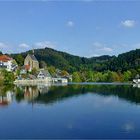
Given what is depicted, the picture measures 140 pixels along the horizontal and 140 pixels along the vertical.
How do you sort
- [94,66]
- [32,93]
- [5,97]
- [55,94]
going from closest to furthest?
[5,97] < [55,94] < [32,93] < [94,66]

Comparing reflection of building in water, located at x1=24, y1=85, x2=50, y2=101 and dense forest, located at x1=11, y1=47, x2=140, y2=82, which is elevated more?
dense forest, located at x1=11, y1=47, x2=140, y2=82

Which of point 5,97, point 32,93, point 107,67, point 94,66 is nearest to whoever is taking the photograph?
point 5,97

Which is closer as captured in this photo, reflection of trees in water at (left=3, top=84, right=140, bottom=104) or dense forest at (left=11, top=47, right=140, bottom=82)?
reflection of trees in water at (left=3, top=84, right=140, bottom=104)

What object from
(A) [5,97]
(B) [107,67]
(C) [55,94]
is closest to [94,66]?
(B) [107,67]

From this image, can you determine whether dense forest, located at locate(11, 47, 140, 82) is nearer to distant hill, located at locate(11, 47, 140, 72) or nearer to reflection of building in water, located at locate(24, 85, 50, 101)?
distant hill, located at locate(11, 47, 140, 72)

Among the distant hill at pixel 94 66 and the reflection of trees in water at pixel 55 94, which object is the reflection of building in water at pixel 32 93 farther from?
the distant hill at pixel 94 66

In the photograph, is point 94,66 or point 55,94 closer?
point 55,94

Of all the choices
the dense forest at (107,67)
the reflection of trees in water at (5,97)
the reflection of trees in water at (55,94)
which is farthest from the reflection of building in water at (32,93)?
the dense forest at (107,67)

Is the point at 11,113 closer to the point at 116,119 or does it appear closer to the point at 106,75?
the point at 116,119

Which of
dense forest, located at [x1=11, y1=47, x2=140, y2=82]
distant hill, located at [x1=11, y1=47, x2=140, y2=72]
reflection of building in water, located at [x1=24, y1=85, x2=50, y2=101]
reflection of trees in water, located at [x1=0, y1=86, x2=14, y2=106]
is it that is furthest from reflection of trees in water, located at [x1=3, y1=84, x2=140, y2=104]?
distant hill, located at [x1=11, y1=47, x2=140, y2=72]

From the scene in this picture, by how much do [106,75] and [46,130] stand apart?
7192cm

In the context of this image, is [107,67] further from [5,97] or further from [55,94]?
[5,97]

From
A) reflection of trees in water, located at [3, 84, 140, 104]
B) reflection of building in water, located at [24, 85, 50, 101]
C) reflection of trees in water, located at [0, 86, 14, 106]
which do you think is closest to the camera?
reflection of trees in water, located at [0, 86, 14, 106]

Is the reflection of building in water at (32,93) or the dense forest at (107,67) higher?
the dense forest at (107,67)
